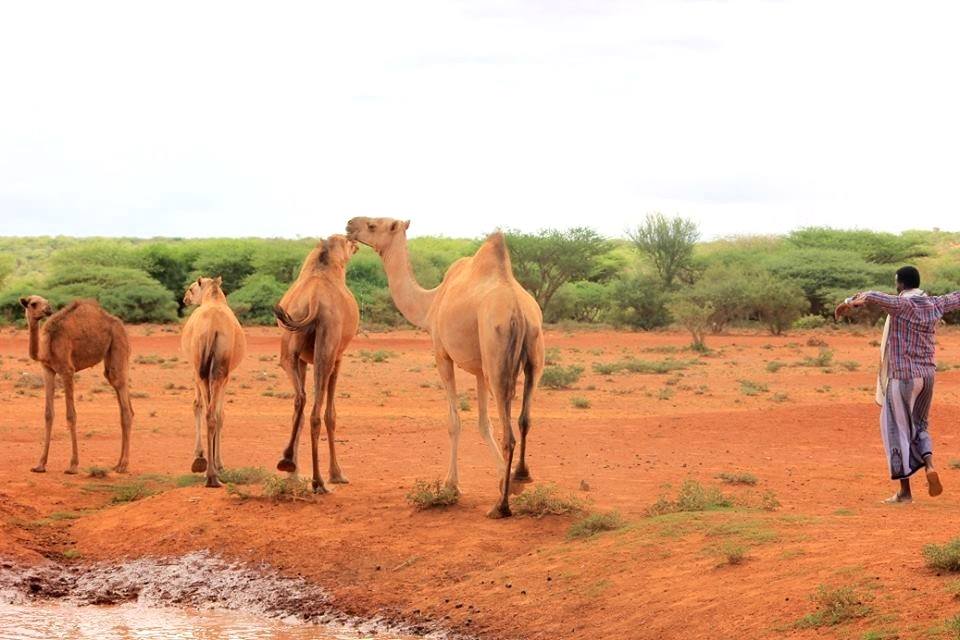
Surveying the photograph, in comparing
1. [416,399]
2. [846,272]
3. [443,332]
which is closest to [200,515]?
[443,332]

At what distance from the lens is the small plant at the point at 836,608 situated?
267 inches

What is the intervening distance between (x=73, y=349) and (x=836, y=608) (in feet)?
30.0

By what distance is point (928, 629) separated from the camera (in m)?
6.31

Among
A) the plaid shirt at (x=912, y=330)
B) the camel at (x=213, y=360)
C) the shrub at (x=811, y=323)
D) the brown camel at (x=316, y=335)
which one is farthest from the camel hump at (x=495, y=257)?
the shrub at (x=811, y=323)

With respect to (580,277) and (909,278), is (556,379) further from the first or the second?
(580,277)

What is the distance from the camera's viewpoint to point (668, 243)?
55562 millimetres

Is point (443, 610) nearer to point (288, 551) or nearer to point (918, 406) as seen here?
point (288, 551)

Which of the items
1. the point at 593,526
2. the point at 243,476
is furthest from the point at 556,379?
the point at 593,526

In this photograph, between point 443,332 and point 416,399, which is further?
point 416,399

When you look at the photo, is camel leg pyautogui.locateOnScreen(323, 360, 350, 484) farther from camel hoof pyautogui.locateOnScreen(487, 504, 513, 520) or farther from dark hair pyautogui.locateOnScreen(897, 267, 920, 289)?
dark hair pyautogui.locateOnScreen(897, 267, 920, 289)

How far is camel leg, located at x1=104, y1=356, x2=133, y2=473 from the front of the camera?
1351 cm

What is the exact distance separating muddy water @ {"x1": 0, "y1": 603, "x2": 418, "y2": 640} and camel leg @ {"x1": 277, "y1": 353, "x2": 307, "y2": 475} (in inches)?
76.8

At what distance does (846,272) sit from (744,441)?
1379 inches

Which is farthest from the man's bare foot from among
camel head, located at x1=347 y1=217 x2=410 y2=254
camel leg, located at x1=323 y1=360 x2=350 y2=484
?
camel head, located at x1=347 y1=217 x2=410 y2=254
